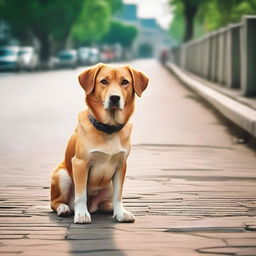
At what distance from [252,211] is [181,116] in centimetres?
944

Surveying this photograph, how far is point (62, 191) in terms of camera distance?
18.1ft

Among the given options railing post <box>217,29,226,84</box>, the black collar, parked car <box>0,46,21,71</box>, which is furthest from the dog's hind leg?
parked car <box>0,46,21,71</box>

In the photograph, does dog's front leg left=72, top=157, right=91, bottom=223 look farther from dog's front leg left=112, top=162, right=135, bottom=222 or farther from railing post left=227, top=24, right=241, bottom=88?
railing post left=227, top=24, right=241, bottom=88

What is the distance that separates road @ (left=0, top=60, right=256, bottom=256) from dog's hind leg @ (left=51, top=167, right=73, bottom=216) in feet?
0.25

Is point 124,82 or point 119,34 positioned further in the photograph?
point 119,34

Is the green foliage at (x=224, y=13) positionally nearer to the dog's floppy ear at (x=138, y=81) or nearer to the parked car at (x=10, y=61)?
the parked car at (x=10, y=61)

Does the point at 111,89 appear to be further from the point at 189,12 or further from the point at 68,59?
the point at 68,59

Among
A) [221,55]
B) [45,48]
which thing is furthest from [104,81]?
[45,48]

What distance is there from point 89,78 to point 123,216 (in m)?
0.99

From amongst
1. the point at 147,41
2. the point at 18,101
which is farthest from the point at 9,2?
the point at 147,41

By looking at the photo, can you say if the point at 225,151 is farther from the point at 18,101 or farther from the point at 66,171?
the point at 18,101

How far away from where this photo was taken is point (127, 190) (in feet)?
22.2

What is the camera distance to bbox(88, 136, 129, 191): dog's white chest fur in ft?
17.1

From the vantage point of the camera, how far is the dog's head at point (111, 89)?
5.13m
